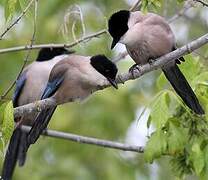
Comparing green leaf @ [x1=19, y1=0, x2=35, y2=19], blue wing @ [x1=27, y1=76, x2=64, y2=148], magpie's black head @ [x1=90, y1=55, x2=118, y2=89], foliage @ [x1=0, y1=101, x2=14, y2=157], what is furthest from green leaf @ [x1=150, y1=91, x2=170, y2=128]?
blue wing @ [x1=27, y1=76, x2=64, y2=148]

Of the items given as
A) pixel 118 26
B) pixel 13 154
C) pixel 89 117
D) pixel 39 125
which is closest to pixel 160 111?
pixel 118 26

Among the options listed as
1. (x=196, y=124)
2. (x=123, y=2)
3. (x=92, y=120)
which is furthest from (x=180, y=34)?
(x=196, y=124)

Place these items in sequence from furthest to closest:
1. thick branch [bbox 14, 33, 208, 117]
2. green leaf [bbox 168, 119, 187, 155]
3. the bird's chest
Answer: the bird's chest < green leaf [bbox 168, 119, 187, 155] < thick branch [bbox 14, 33, 208, 117]

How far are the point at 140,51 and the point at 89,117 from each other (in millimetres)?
2925

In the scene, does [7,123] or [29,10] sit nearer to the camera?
[7,123]

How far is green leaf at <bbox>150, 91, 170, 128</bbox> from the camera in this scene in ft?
15.6

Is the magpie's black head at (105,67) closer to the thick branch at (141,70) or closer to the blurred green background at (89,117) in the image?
the thick branch at (141,70)

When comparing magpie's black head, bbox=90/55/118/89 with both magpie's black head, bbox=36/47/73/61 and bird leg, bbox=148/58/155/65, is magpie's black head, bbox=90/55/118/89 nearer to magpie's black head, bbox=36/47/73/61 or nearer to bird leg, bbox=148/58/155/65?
bird leg, bbox=148/58/155/65

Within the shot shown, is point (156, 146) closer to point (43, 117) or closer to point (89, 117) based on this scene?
point (43, 117)

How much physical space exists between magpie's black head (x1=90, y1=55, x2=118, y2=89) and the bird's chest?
15 centimetres

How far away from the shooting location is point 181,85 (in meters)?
5.26

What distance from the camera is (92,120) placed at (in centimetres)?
801

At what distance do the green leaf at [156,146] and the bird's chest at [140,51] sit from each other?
58cm

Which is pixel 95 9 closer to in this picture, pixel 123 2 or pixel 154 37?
pixel 123 2
